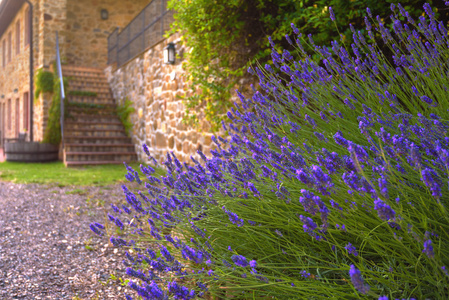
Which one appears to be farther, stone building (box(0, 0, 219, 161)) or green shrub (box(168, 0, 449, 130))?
stone building (box(0, 0, 219, 161))

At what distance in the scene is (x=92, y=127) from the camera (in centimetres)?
949

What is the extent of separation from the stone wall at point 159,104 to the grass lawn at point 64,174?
0.64m

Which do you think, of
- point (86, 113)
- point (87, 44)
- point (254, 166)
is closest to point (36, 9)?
point (87, 44)

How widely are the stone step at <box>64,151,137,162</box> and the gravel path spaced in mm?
3693

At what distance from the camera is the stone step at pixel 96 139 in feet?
29.7

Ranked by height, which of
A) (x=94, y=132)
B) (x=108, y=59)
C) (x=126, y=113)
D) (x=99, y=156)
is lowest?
(x=99, y=156)

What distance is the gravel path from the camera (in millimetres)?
2158

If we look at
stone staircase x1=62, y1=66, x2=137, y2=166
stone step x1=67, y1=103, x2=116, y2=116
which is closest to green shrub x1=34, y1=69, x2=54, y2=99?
stone staircase x1=62, y1=66, x2=137, y2=166

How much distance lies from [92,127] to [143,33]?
8.95 feet

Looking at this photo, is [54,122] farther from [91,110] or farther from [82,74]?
[82,74]

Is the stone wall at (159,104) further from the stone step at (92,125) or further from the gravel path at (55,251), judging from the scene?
the gravel path at (55,251)

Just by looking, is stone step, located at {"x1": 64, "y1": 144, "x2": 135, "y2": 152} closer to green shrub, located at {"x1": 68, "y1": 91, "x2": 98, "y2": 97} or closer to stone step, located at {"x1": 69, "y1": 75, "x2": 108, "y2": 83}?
green shrub, located at {"x1": 68, "y1": 91, "x2": 98, "y2": 97}

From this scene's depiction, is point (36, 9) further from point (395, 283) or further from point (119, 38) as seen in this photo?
point (395, 283)

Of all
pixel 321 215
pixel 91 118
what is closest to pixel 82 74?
pixel 91 118
